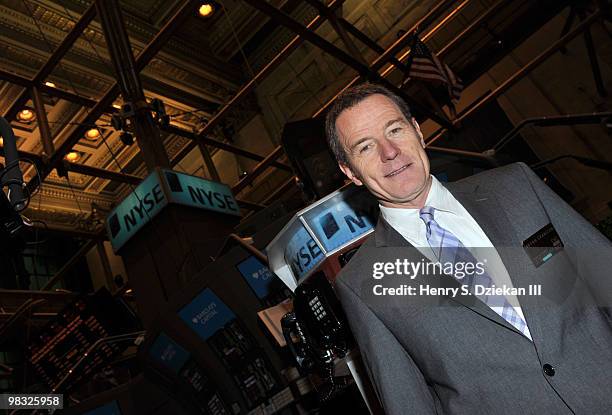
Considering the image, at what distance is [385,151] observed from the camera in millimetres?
1652

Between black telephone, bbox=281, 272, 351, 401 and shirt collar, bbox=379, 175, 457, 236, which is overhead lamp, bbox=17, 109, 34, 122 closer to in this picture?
black telephone, bbox=281, 272, 351, 401

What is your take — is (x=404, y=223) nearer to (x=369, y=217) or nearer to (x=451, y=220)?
(x=451, y=220)


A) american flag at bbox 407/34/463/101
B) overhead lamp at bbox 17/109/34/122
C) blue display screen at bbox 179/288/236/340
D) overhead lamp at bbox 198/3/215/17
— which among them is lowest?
blue display screen at bbox 179/288/236/340

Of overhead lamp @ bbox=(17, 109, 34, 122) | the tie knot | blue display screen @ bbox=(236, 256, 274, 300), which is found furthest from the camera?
overhead lamp @ bbox=(17, 109, 34, 122)

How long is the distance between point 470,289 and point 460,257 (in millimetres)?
96

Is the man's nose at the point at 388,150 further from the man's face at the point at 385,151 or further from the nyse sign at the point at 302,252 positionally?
the nyse sign at the point at 302,252

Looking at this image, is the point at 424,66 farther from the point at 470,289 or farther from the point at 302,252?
the point at 470,289

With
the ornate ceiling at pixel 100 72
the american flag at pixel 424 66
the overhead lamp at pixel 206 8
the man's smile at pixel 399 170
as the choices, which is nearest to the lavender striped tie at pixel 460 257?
the man's smile at pixel 399 170

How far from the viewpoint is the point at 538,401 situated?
4.47ft

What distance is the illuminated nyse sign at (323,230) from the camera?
10.1 ft

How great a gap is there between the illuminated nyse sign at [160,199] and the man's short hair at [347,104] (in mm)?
5949

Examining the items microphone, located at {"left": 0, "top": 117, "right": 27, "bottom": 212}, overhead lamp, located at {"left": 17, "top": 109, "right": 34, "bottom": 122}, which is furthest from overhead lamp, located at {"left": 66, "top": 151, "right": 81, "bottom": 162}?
microphone, located at {"left": 0, "top": 117, "right": 27, "bottom": 212}

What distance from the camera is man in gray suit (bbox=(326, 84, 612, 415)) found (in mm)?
1382

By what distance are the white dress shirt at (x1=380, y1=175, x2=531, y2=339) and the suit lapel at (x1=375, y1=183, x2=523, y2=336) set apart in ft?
0.06
